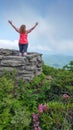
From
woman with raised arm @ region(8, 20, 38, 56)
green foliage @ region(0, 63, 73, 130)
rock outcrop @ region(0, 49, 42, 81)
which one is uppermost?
woman with raised arm @ region(8, 20, 38, 56)

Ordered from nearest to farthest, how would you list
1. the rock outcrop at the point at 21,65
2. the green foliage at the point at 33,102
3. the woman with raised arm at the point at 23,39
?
the green foliage at the point at 33,102, the rock outcrop at the point at 21,65, the woman with raised arm at the point at 23,39

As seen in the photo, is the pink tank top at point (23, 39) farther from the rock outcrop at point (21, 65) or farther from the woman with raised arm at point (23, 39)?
the rock outcrop at point (21, 65)

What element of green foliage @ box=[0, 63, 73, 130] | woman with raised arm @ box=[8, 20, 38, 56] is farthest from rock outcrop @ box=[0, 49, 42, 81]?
woman with raised arm @ box=[8, 20, 38, 56]

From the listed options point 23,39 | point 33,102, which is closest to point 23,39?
point 23,39

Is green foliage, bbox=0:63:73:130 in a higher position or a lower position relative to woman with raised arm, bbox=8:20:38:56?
lower

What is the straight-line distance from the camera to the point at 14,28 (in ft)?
68.5

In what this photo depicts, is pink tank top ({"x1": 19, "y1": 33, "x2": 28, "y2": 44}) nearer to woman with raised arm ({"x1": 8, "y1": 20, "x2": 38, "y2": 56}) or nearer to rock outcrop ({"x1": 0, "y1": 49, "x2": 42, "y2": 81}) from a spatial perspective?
woman with raised arm ({"x1": 8, "y1": 20, "x2": 38, "y2": 56})

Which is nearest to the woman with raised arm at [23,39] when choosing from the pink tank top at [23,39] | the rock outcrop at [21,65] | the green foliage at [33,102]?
the pink tank top at [23,39]

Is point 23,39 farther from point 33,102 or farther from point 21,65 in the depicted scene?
point 33,102

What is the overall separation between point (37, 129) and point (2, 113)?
1.52 meters

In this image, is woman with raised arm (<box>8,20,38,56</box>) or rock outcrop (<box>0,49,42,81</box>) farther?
woman with raised arm (<box>8,20,38,56</box>)

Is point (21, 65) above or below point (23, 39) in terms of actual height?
below

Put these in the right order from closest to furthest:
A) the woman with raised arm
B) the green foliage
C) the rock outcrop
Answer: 1. the green foliage
2. the rock outcrop
3. the woman with raised arm

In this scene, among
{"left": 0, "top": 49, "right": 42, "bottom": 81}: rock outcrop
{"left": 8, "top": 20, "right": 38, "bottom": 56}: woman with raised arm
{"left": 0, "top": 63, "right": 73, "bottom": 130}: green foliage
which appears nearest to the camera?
{"left": 0, "top": 63, "right": 73, "bottom": 130}: green foliage
